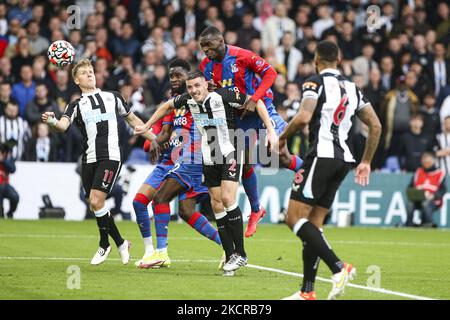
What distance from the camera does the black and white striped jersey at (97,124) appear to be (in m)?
12.5

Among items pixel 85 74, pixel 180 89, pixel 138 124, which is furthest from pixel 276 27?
pixel 85 74

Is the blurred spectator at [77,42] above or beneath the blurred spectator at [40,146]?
above

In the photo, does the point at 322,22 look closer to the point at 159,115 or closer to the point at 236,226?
the point at 159,115

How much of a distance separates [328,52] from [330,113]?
0.57 m

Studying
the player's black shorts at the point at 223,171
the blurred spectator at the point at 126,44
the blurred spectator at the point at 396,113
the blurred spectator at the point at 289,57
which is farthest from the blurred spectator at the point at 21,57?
the player's black shorts at the point at 223,171

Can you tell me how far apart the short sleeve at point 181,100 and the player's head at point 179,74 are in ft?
2.09

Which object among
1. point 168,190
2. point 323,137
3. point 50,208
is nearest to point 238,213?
point 168,190

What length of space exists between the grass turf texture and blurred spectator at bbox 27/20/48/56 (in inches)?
174

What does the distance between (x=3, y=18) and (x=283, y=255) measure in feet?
37.4

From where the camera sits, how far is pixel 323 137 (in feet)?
30.7

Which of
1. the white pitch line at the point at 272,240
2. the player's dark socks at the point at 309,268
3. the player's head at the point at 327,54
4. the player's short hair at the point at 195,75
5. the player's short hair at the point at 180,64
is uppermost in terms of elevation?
the player's short hair at the point at 180,64

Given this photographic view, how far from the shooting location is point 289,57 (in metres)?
23.9

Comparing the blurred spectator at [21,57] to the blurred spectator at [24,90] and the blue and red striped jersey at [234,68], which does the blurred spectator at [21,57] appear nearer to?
the blurred spectator at [24,90]
